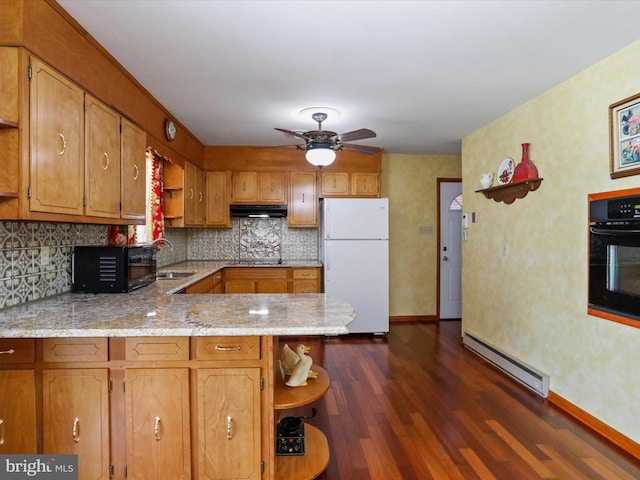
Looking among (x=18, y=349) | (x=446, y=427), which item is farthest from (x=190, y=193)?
(x=446, y=427)

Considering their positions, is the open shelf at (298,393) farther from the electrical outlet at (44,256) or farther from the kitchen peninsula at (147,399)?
the electrical outlet at (44,256)

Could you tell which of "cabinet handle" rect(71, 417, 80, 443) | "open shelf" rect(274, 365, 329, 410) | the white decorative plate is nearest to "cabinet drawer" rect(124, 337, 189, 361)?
"cabinet handle" rect(71, 417, 80, 443)

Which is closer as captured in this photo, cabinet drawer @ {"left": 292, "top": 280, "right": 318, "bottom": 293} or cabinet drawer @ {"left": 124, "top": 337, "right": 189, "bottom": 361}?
cabinet drawer @ {"left": 124, "top": 337, "right": 189, "bottom": 361}

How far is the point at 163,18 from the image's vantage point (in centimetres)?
198

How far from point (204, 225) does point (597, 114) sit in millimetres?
4048

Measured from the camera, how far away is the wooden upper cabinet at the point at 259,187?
16.3 feet

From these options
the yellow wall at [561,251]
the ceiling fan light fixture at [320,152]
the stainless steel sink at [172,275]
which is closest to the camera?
the yellow wall at [561,251]

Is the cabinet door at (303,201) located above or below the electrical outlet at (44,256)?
above

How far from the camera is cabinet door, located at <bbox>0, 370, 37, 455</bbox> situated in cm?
169

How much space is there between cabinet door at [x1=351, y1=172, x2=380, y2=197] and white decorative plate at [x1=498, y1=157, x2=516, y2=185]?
65.5 inches

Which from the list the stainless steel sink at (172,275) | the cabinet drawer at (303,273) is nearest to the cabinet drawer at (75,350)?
the stainless steel sink at (172,275)

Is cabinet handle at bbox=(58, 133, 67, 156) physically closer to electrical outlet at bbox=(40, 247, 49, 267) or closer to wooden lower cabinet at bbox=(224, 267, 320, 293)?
electrical outlet at bbox=(40, 247, 49, 267)

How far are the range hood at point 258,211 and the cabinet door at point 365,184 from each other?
3.10 ft

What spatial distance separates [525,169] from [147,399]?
3.17 m
